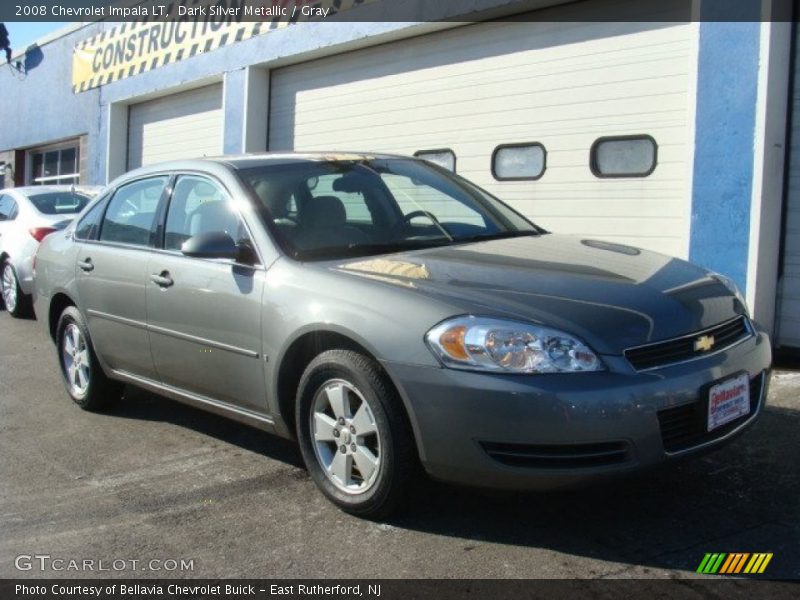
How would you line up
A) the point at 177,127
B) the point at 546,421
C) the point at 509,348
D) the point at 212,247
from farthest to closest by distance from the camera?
the point at 177,127, the point at 212,247, the point at 509,348, the point at 546,421

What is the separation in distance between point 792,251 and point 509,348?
4395 mm

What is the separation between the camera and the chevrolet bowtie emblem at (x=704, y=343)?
3516mm

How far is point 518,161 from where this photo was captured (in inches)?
343

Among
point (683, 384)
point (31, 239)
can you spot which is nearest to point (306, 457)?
point (683, 384)

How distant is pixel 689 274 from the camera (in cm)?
405

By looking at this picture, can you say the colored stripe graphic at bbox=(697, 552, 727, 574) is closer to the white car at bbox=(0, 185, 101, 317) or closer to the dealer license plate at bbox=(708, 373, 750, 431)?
the dealer license plate at bbox=(708, 373, 750, 431)

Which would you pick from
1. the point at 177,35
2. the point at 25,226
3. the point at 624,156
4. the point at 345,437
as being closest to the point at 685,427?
the point at 345,437

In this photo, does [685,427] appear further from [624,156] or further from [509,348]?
[624,156]

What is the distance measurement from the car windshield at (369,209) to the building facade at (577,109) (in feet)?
8.15

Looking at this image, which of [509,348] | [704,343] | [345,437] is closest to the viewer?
[509,348]

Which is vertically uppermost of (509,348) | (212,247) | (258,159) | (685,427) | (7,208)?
(258,159)

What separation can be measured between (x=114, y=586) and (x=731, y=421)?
8.05 feet

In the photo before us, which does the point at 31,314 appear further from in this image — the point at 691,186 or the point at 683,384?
the point at 683,384

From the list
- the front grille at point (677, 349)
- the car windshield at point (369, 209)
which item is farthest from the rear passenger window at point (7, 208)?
the front grille at point (677, 349)
